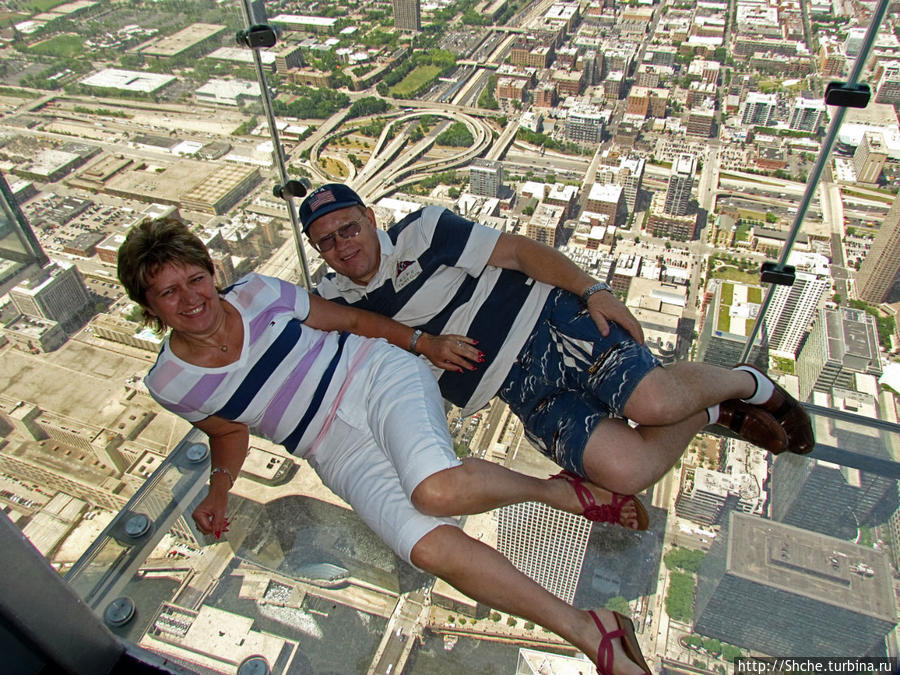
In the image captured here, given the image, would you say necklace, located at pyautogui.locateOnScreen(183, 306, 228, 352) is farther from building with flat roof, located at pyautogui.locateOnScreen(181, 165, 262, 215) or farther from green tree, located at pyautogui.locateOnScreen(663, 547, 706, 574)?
building with flat roof, located at pyautogui.locateOnScreen(181, 165, 262, 215)

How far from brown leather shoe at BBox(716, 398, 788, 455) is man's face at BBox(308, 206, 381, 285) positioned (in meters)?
0.82

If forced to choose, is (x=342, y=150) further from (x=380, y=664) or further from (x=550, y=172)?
(x=380, y=664)

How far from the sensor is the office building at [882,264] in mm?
8773

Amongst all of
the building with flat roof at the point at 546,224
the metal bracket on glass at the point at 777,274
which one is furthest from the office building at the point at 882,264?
the metal bracket on glass at the point at 777,274

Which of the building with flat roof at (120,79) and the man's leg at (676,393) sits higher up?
the man's leg at (676,393)

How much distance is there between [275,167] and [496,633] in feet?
4.61

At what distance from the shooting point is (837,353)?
7.82m

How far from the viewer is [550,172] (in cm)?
1310

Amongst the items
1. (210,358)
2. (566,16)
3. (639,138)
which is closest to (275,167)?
(210,358)

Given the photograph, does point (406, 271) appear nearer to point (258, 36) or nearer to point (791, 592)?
point (258, 36)

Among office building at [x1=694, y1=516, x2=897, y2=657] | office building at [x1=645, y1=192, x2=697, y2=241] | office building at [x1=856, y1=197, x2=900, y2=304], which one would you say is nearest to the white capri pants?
office building at [x1=694, y1=516, x2=897, y2=657]

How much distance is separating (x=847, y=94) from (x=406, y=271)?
0.98m

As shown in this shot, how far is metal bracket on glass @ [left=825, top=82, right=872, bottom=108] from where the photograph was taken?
1.26 metres

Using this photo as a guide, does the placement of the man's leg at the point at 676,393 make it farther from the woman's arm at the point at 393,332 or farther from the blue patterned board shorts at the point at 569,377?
the woman's arm at the point at 393,332
